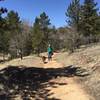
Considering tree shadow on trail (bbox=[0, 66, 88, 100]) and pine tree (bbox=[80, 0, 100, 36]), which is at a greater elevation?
pine tree (bbox=[80, 0, 100, 36])

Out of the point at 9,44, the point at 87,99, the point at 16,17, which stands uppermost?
the point at 16,17

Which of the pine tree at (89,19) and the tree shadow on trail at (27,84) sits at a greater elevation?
the pine tree at (89,19)

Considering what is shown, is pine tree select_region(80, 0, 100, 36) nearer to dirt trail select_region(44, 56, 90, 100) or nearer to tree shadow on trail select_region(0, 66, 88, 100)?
tree shadow on trail select_region(0, 66, 88, 100)

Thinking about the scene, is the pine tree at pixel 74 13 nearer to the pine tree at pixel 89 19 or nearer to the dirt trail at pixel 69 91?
the pine tree at pixel 89 19

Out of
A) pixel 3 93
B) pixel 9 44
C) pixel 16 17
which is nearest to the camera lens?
pixel 3 93

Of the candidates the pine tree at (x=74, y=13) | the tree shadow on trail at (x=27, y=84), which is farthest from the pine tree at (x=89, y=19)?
the tree shadow on trail at (x=27, y=84)

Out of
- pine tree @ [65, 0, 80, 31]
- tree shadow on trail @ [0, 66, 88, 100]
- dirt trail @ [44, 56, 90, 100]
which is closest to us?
dirt trail @ [44, 56, 90, 100]

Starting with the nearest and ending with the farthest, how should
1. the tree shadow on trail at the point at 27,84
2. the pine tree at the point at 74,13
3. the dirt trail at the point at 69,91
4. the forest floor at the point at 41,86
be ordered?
the dirt trail at the point at 69,91 < the forest floor at the point at 41,86 < the tree shadow on trail at the point at 27,84 < the pine tree at the point at 74,13

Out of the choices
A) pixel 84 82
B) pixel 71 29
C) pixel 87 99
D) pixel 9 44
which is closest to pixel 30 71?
pixel 84 82

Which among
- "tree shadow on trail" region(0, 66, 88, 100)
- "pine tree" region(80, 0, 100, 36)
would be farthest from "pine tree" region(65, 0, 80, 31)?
"tree shadow on trail" region(0, 66, 88, 100)

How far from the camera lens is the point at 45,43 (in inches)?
2785

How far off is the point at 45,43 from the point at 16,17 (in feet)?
43.8

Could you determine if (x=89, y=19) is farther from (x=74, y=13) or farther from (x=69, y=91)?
(x=69, y=91)

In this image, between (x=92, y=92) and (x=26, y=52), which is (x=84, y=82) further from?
(x=26, y=52)
